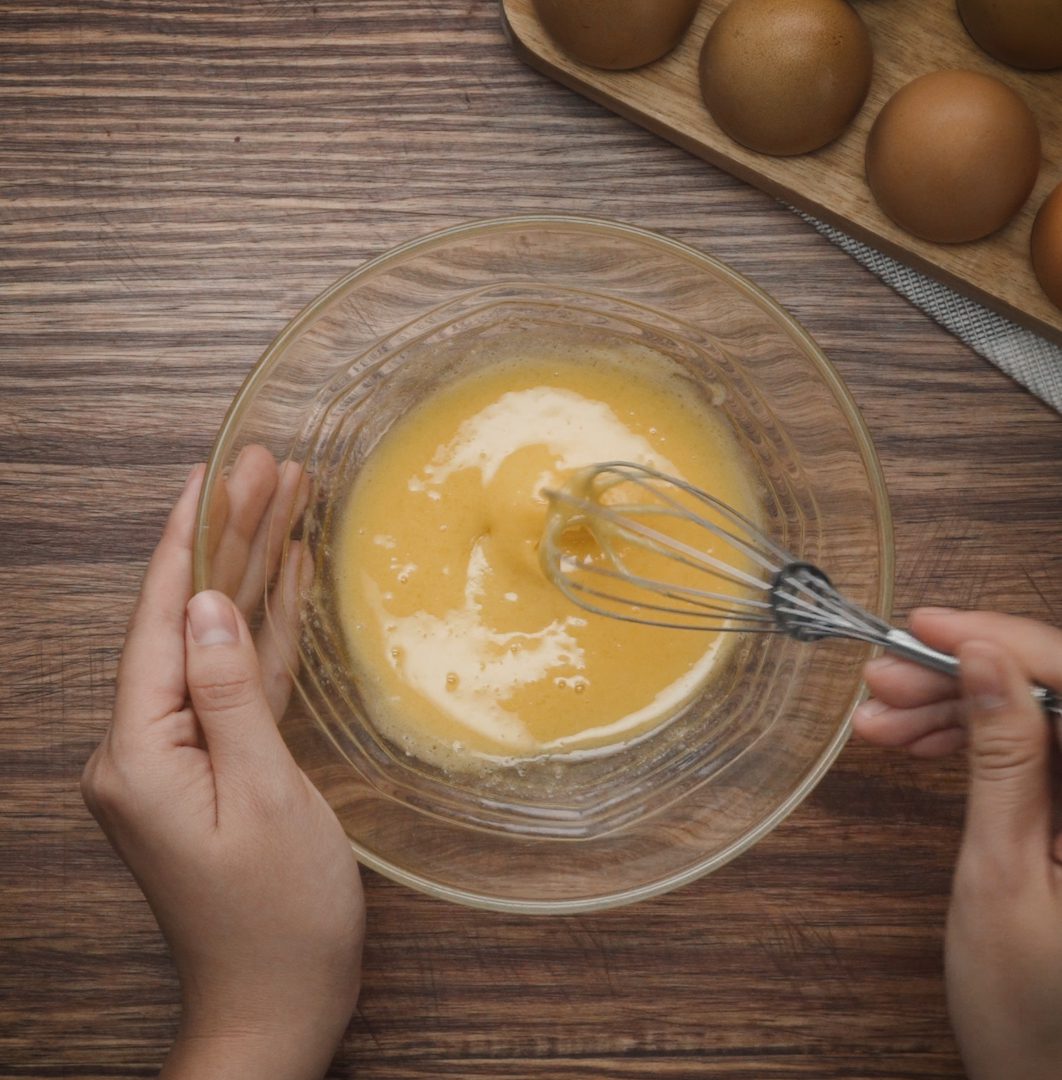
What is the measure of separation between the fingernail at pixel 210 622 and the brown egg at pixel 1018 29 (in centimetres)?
75

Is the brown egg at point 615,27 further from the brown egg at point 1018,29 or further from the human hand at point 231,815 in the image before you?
the human hand at point 231,815

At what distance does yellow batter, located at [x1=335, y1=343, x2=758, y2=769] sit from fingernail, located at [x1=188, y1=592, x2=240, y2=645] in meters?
0.12

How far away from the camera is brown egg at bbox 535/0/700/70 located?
82 cm

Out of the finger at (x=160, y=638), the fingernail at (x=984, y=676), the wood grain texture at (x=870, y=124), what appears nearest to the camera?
the fingernail at (x=984, y=676)

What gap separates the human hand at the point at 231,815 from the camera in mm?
737

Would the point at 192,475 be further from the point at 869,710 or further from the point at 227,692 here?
the point at 869,710

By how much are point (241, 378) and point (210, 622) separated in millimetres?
242

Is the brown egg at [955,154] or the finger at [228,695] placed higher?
the brown egg at [955,154]

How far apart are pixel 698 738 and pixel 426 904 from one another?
0.27 meters

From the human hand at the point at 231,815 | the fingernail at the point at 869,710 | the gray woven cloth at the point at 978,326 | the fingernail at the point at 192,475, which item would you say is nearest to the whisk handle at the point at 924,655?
the fingernail at the point at 869,710

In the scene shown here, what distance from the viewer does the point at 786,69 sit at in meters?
0.81

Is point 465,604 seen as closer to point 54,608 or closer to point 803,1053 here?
point 54,608

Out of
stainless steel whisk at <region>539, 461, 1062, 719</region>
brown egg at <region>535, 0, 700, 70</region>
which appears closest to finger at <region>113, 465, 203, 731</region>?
stainless steel whisk at <region>539, 461, 1062, 719</region>

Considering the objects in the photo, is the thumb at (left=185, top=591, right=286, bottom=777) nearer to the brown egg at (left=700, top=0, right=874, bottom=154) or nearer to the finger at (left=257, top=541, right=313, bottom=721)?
the finger at (left=257, top=541, right=313, bottom=721)
